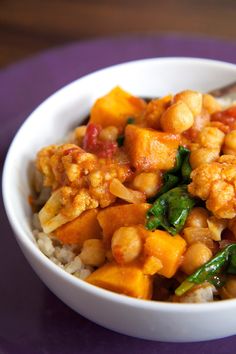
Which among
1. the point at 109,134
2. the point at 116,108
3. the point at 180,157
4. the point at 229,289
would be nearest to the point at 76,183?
the point at 109,134

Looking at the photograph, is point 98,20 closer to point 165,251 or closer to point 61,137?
point 61,137

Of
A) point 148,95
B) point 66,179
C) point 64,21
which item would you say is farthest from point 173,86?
point 64,21

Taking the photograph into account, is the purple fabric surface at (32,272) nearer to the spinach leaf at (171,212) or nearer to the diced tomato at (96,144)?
the spinach leaf at (171,212)

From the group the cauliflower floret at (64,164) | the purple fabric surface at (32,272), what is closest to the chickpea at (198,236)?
the purple fabric surface at (32,272)

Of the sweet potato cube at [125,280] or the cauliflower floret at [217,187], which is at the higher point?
the cauliflower floret at [217,187]

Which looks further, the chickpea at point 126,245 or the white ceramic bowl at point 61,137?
the chickpea at point 126,245

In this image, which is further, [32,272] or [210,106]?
[210,106]

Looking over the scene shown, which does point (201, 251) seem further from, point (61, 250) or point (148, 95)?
point (148, 95)
